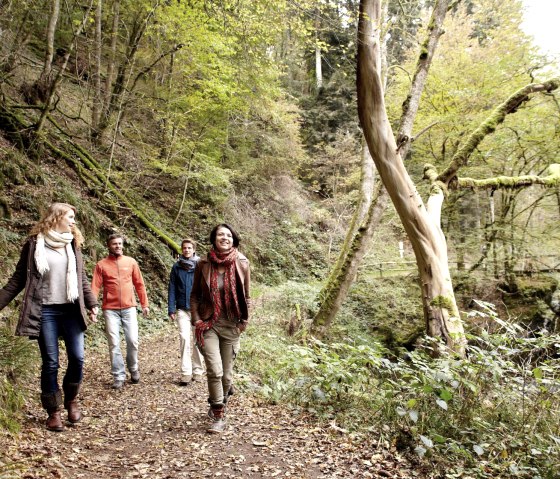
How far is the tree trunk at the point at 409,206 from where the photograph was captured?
5.97m

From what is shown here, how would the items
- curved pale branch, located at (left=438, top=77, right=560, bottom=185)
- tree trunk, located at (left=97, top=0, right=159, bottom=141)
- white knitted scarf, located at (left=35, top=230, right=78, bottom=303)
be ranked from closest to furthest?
1. white knitted scarf, located at (left=35, top=230, right=78, bottom=303)
2. curved pale branch, located at (left=438, top=77, right=560, bottom=185)
3. tree trunk, located at (left=97, top=0, right=159, bottom=141)

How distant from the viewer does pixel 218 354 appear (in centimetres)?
403

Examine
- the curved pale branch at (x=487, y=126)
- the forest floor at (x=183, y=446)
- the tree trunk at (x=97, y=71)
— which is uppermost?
the tree trunk at (x=97, y=71)

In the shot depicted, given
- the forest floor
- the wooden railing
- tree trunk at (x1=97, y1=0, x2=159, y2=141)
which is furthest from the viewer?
the wooden railing

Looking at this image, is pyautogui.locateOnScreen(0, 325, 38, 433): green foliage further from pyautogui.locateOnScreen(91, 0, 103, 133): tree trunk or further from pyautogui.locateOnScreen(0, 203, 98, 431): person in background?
pyautogui.locateOnScreen(91, 0, 103, 133): tree trunk

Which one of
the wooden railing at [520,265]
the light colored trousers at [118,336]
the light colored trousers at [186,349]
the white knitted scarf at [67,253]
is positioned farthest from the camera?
the wooden railing at [520,265]

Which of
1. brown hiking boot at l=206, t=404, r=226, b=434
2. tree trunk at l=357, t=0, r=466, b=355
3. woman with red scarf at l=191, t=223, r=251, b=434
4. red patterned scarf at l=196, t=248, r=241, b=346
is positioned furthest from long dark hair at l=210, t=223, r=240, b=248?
tree trunk at l=357, t=0, r=466, b=355

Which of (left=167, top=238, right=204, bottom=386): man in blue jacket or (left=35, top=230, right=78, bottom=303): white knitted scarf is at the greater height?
(left=35, top=230, right=78, bottom=303): white knitted scarf

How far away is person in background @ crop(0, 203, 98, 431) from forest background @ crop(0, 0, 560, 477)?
43 cm

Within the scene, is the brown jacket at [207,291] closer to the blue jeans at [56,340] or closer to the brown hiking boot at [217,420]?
the brown hiking boot at [217,420]

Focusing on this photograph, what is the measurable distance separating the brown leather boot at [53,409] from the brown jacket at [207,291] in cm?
142

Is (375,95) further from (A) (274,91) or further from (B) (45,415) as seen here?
(A) (274,91)

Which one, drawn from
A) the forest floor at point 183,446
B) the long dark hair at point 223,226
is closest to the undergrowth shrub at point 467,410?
the forest floor at point 183,446

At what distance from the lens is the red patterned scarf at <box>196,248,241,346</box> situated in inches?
157
